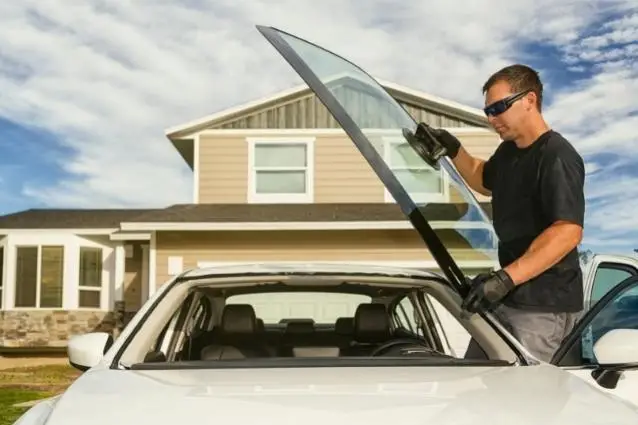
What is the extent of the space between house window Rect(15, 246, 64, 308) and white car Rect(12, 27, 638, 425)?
54.1 ft

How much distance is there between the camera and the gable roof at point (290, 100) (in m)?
19.2

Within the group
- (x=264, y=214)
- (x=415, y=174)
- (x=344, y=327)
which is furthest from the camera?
(x=264, y=214)

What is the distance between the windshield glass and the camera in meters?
3.59

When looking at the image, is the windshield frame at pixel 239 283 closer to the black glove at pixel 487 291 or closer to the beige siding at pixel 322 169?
the black glove at pixel 487 291

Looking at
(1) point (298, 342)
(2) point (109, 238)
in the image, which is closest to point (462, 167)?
(1) point (298, 342)

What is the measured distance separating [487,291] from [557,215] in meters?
0.55

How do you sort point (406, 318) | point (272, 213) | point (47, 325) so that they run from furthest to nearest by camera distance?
1. point (47, 325)
2. point (272, 213)
3. point (406, 318)

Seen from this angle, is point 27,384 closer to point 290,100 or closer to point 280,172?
point 280,172

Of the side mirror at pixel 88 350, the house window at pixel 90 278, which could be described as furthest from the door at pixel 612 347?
the house window at pixel 90 278

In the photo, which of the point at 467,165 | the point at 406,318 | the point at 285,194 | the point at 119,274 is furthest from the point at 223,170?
the point at 467,165

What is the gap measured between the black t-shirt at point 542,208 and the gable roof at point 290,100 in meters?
15.4

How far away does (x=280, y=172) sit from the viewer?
19.1m

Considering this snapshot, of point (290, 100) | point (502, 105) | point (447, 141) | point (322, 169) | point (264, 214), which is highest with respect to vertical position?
point (290, 100)

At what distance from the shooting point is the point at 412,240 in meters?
18.4
